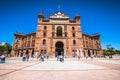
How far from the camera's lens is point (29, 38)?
52906 mm

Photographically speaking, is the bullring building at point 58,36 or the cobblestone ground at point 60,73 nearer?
the cobblestone ground at point 60,73

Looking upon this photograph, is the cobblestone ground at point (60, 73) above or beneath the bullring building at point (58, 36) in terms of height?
beneath

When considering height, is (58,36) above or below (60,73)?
above

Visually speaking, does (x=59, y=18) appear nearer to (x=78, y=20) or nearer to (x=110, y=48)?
(x=78, y=20)

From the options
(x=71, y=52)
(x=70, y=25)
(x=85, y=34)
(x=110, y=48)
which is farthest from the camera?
(x=110, y=48)

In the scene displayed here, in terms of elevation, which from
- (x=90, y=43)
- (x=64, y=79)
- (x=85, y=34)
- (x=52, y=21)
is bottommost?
(x=64, y=79)

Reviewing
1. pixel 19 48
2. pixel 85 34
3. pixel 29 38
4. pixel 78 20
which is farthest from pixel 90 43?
pixel 19 48

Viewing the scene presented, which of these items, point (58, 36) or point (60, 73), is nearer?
point (60, 73)

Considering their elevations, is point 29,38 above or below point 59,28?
below

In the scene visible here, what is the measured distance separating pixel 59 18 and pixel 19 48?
28.1m

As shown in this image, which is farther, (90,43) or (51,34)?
(90,43)

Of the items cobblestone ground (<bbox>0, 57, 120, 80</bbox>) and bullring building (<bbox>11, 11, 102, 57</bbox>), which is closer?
cobblestone ground (<bbox>0, 57, 120, 80</bbox>)

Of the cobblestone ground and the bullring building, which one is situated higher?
the bullring building

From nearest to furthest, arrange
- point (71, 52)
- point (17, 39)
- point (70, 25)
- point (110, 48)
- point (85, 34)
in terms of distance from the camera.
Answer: point (71, 52) < point (70, 25) < point (85, 34) < point (17, 39) < point (110, 48)
